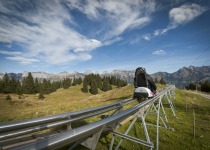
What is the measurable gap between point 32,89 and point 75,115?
110962 mm

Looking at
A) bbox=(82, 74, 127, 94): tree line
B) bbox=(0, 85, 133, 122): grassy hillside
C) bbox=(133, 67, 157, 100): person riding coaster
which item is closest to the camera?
bbox=(133, 67, 157, 100): person riding coaster

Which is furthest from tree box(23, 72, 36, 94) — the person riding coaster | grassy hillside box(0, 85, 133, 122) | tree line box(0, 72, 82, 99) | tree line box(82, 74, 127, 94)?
the person riding coaster

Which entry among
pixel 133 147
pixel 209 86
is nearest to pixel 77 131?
pixel 133 147

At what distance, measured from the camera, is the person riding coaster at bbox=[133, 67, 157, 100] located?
31.7 ft

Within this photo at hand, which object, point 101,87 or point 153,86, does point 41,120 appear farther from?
point 101,87

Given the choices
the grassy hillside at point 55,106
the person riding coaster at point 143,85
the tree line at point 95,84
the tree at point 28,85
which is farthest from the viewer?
the tree line at point 95,84

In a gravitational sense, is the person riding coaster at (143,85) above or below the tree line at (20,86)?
above

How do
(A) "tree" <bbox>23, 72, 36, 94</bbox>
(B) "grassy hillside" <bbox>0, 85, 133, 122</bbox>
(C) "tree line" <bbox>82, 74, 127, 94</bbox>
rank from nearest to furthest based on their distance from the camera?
1. (B) "grassy hillside" <bbox>0, 85, 133, 122</bbox>
2. (A) "tree" <bbox>23, 72, 36, 94</bbox>
3. (C) "tree line" <bbox>82, 74, 127, 94</bbox>

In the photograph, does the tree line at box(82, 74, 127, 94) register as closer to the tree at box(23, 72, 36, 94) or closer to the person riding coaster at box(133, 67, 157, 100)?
the tree at box(23, 72, 36, 94)

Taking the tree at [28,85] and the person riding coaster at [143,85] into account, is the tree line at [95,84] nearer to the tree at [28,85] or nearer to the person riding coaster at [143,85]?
the tree at [28,85]

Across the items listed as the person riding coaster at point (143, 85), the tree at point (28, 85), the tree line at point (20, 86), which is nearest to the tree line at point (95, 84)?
the tree line at point (20, 86)

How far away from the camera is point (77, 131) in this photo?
1.96 meters

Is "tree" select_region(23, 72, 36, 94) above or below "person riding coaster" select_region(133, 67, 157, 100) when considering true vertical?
below

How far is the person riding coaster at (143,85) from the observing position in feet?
31.7
